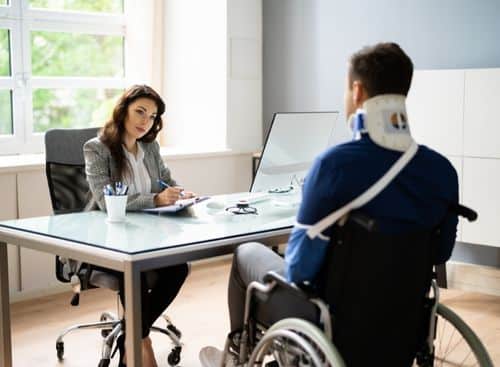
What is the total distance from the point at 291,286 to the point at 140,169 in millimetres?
1388

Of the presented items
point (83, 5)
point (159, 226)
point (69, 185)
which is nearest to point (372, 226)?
point (159, 226)

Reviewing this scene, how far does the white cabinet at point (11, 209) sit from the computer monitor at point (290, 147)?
1.64m

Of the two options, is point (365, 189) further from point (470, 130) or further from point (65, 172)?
point (470, 130)

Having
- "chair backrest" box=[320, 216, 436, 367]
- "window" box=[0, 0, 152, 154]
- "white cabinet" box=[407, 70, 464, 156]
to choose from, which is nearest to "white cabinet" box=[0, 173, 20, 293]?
"window" box=[0, 0, 152, 154]

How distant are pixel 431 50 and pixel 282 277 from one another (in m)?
2.98

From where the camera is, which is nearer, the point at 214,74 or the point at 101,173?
the point at 101,173

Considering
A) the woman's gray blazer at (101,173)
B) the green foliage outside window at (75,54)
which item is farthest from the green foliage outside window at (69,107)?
the woman's gray blazer at (101,173)

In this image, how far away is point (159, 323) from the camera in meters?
3.98

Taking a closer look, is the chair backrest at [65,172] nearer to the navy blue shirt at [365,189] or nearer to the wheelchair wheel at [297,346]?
the wheelchair wheel at [297,346]

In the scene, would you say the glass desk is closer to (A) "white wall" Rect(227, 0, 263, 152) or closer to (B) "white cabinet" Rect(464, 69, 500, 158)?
(B) "white cabinet" Rect(464, 69, 500, 158)

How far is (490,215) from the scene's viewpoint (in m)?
4.35

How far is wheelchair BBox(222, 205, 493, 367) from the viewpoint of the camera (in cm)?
207

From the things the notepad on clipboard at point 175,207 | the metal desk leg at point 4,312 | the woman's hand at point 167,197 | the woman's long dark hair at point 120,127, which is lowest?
the metal desk leg at point 4,312

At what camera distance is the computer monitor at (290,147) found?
3.09 metres
